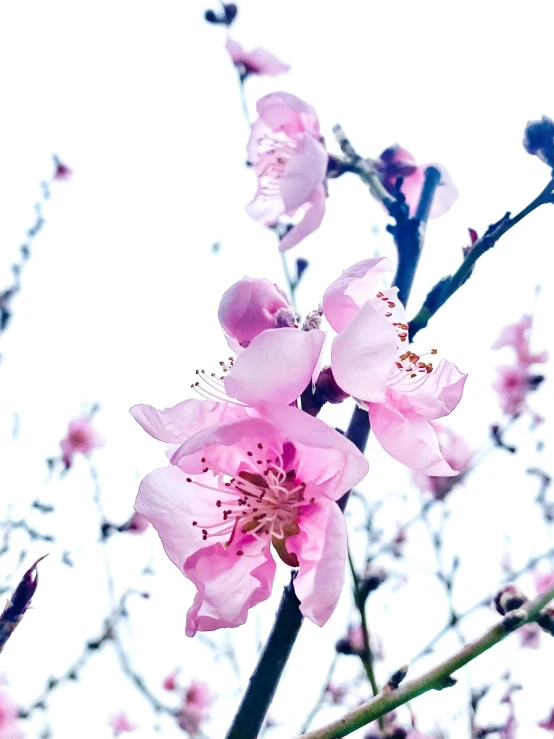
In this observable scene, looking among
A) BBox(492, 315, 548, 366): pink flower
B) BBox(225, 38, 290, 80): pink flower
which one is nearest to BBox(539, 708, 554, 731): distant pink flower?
BBox(492, 315, 548, 366): pink flower

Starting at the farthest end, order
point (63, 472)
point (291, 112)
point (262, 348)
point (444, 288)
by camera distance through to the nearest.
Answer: point (63, 472) < point (291, 112) < point (444, 288) < point (262, 348)

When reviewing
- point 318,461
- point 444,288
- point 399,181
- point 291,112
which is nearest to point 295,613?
point 318,461

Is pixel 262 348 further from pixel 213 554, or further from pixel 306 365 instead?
pixel 213 554

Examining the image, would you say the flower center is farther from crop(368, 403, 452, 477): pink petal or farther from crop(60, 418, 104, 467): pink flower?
crop(60, 418, 104, 467): pink flower

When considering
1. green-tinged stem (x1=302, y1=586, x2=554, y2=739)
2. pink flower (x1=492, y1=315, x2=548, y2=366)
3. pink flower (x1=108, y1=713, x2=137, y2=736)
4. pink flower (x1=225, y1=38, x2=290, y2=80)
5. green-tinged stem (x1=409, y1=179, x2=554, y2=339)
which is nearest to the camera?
green-tinged stem (x1=302, y1=586, x2=554, y2=739)

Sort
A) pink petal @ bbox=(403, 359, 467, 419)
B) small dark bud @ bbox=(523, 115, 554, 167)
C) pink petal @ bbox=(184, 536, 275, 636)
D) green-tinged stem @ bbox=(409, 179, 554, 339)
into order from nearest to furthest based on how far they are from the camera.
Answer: pink petal @ bbox=(184, 536, 275, 636) → pink petal @ bbox=(403, 359, 467, 419) → green-tinged stem @ bbox=(409, 179, 554, 339) → small dark bud @ bbox=(523, 115, 554, 167)

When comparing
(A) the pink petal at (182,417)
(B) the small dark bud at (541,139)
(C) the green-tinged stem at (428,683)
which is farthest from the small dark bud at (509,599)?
(B) the small dark bud at (541,139)

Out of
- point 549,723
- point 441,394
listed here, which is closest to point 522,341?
point 549,723
